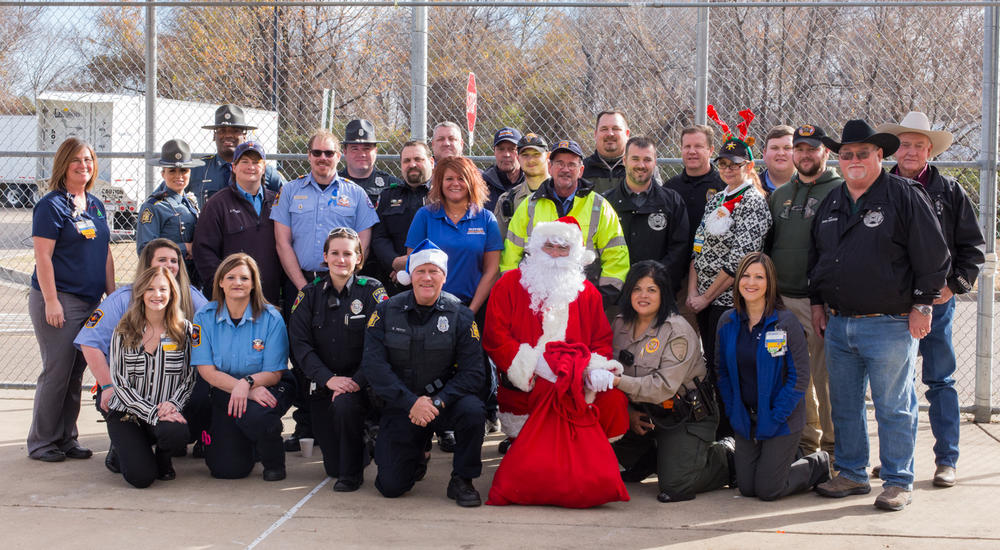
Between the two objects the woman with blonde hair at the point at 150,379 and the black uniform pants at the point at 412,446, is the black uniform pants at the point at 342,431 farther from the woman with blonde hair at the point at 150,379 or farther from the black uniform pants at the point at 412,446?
the woman with blonde hair at the point at 150,379

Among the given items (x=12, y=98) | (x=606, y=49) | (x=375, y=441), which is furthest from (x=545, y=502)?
(x=12, y=98)

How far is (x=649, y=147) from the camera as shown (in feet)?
19.5

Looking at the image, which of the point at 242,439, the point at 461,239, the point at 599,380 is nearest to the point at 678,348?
the point at 599,380

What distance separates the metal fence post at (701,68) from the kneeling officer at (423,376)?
245 centimetres

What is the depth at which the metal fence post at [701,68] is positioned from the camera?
6.57 m

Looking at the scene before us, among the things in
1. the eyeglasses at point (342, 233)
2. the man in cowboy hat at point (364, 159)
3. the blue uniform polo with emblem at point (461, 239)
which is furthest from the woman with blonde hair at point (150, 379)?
the man in cowboy hat at point (364, 159)

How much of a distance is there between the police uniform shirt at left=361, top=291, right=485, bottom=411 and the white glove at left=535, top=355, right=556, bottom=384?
1.06ft

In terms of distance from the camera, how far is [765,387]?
516cm

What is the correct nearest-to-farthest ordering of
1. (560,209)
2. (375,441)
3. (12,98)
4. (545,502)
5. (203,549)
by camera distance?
1. (203,549)
2. (545,502)
3. (375,441)
4. (560,209)
5. (12,98)

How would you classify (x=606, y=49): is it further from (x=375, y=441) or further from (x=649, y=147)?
(x=375, y=441)

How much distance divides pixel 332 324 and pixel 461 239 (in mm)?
990

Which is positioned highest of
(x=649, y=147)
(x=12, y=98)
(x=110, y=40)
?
(x=110, y=40)

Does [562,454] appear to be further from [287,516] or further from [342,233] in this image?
[342,233]

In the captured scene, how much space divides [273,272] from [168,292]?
857 millimetres
